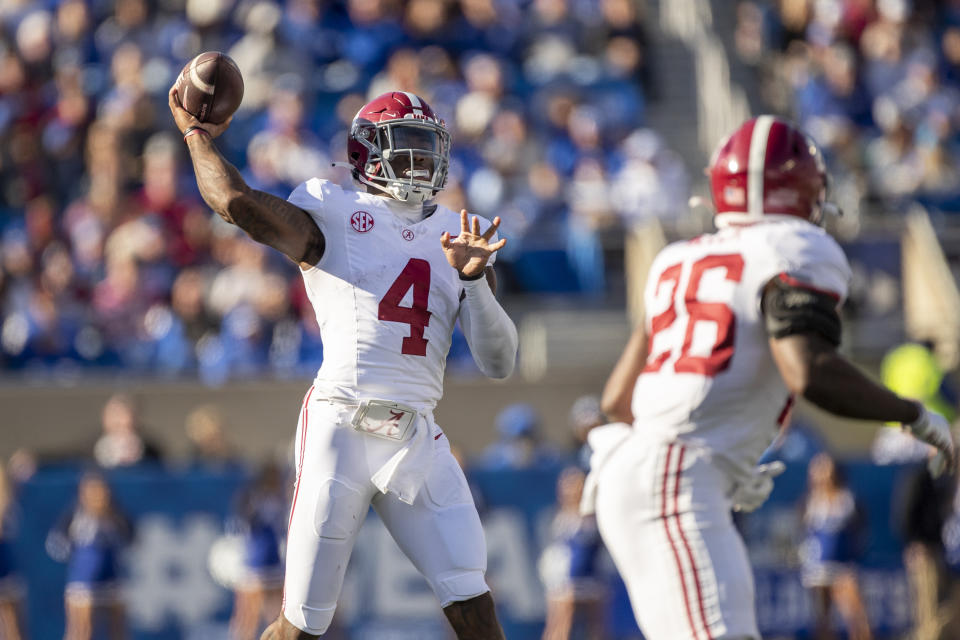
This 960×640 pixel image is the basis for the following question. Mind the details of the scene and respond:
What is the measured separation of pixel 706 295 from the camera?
161 inches

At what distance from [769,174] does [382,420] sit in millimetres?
1484

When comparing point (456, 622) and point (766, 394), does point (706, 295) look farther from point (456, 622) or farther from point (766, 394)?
point (456, 622)

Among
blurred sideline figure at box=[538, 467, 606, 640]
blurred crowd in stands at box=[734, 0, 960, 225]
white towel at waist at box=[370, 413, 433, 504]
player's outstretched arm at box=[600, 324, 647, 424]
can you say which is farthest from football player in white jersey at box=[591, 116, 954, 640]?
blurred crowd in stands at box=[734, 0, 960, 225]

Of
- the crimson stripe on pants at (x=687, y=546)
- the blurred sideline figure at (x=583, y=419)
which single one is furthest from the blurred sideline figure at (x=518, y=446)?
the crimson stripe on pants at (x=687, y=546)

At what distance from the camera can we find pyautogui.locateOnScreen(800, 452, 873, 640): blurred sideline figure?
10000 mm

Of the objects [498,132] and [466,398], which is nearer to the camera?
[466,398]

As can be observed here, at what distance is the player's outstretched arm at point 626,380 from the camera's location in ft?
14.6

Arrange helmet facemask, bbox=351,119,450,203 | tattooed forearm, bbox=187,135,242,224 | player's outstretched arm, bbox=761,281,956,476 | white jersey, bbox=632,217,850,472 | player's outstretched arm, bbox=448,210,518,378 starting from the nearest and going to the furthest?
player's outstretched arm, bbox=761,281,956,476 < white jersey, bbox=632,217,850,472 < tattooed forearm, bbox=187,135,242,224 < player's outstretched arm, bbox=448,210,518,378 < helmet facemask, bbox=351,119,450,203

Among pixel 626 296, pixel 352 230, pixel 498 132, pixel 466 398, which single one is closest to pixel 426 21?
pixel 498 132

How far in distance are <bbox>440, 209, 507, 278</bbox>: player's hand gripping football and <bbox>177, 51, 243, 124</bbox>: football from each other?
86cm

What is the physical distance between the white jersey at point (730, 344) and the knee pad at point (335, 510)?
3.40ft

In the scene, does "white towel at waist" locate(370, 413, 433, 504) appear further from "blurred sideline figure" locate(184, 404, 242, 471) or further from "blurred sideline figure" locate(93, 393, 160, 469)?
"blurred sideline figure" locate(93, 393, 160, 469)

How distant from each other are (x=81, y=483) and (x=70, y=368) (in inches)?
59.9

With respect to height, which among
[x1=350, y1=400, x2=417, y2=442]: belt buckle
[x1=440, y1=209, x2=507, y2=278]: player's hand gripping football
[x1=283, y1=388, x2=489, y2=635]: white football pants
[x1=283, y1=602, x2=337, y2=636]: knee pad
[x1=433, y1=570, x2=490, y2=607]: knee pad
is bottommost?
[x1=283, y1=602, x2=337, y2=636]: knee pad
